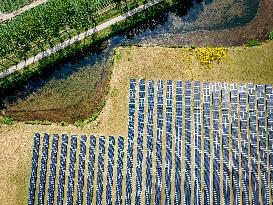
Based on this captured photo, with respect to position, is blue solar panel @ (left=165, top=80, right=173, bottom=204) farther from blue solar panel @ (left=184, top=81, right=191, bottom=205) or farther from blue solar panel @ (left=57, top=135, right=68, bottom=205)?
blue solar panel @ (left=57, top=135, right=68, bottom=205)

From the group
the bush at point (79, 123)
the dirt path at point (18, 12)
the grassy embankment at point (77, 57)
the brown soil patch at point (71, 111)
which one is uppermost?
the dirt path at point (18, 12)

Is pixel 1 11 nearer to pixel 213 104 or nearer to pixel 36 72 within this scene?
pixel 36 72

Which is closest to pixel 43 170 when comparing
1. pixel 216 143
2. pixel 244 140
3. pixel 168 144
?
pixel 168 144

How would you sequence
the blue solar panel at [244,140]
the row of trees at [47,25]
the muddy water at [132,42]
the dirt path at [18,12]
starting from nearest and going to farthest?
the blue solar panel at [244,140] < the muddy water at [132,42] < the row of trees at [47,25] < the dirt path at [18,12]

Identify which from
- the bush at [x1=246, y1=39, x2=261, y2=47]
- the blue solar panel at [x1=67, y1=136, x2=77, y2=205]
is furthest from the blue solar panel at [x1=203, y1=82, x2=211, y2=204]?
the blue solar panel at [x1=67, y1=136, x2=77, y2=205]

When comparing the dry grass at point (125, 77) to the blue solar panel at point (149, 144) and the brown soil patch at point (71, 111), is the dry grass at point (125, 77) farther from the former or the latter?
the blue solar panel at point (149, 144)

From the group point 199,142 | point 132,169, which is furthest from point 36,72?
point 199,142

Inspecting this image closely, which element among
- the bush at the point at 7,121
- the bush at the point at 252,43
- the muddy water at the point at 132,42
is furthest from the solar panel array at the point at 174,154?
the bush at the point at 252,43
